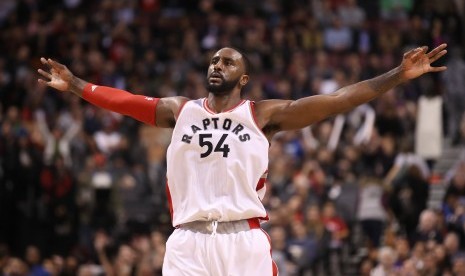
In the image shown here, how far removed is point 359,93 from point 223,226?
5.14ft

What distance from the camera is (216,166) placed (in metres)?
8.84

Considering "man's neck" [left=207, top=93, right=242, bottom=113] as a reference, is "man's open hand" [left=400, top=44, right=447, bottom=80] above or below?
above

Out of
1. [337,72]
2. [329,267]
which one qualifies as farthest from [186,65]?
[329,267]

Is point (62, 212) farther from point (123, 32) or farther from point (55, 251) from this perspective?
point (123, 32)

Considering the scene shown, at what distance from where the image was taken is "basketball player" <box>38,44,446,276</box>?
28.7 ft

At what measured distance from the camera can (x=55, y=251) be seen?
20766 mm

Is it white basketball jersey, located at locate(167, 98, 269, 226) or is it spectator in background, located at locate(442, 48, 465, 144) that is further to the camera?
spectator in background, located at locate(442, 48, 465, 144)

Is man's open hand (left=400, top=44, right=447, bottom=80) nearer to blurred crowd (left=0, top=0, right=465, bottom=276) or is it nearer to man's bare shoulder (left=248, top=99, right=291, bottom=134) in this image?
man's bare shoulder (left=248, top=99, right=291, bottom=134)

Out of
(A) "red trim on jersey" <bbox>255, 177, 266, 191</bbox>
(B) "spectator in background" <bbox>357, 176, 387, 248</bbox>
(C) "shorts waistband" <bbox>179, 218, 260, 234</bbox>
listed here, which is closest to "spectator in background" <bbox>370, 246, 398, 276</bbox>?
(B) "spectator in background" <bbox>357, 176, 387, 248</bbox>

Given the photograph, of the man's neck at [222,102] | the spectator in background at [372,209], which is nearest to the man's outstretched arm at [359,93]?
the man's neck at [222,102]

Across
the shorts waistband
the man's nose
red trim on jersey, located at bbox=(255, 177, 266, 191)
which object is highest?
the man's nose

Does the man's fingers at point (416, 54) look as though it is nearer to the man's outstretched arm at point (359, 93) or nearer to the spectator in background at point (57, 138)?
the man's outstretched arm at point (359, 93)

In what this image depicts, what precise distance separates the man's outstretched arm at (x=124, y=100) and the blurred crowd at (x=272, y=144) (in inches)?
297

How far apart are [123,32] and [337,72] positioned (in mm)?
5871
